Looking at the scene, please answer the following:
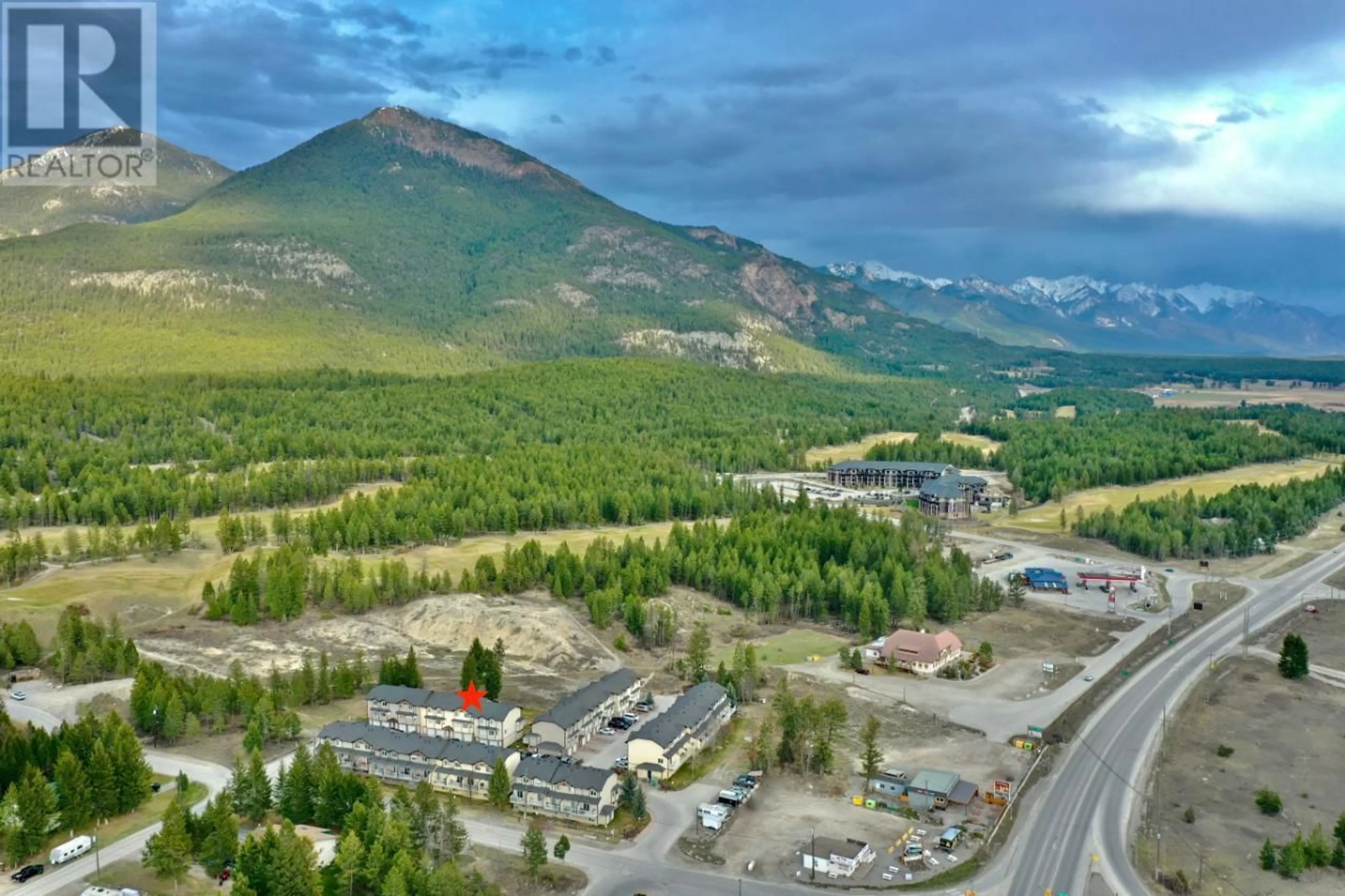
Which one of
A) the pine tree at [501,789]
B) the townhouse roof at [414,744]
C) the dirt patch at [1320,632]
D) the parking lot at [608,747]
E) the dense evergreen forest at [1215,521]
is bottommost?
the parking lot at [608,747]

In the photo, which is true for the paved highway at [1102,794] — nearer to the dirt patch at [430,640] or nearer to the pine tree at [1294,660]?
the pine tree at [1294,660]

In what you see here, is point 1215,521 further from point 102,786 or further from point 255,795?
point 102,786

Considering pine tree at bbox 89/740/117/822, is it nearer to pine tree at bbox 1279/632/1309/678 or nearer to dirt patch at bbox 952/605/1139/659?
dirt patch at bbox 952/605/1139/659

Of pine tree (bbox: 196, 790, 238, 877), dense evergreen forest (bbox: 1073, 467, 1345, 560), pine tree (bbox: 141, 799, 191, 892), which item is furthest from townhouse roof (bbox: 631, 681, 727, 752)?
dense evergreen forest (bbox: 1073, 467, 1345, 560)

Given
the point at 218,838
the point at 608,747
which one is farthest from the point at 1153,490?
the point at 218,838

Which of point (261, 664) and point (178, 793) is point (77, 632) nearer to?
point (261, 664)

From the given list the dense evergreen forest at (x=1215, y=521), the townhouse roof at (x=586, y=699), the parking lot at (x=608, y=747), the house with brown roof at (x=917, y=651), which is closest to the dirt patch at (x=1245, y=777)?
the house with brown roof at (x=917, y=651)

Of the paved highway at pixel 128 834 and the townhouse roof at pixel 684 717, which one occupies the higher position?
the townhouse roof at pixel 684 717
